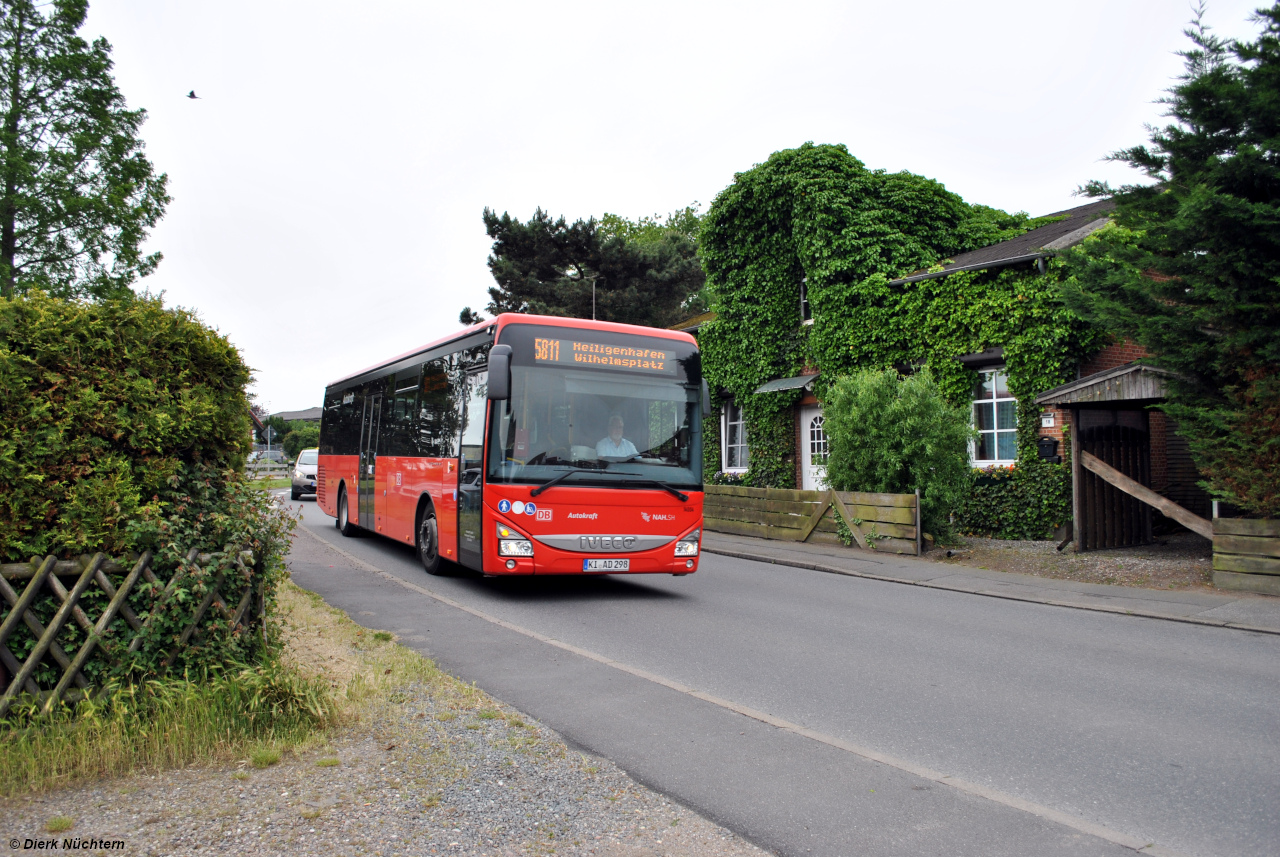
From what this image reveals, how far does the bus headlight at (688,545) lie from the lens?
33.9 feet

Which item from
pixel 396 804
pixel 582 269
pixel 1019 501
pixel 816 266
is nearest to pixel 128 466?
pixel 396 804

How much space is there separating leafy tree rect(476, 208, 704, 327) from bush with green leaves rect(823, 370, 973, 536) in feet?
95.9

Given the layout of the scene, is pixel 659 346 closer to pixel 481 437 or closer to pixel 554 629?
pixel 481 437

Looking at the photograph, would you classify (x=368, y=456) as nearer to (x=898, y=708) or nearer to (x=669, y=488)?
(x=669, y=488)

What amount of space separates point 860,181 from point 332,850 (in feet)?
67.1

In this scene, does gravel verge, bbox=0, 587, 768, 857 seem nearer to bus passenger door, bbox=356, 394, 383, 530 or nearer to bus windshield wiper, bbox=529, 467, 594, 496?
bus windshield wiper, bbox=529, 467, 594, 496

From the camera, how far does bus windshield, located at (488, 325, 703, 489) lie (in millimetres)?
9680

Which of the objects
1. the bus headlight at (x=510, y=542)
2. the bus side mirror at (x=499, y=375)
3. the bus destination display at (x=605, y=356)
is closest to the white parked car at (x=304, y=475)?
the bus destination display at (x=605, y=356)

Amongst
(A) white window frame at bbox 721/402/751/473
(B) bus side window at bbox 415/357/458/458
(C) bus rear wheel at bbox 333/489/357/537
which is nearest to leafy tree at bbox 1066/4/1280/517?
(B) bus side window at bbox 415/357/458/458

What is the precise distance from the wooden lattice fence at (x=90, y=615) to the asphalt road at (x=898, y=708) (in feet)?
6.68

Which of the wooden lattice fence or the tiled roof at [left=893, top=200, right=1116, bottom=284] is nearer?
the wooden lattice fence

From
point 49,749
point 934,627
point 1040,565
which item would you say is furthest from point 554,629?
point 1040,565

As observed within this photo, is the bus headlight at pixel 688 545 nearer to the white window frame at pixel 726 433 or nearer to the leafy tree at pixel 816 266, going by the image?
the leafy tree at pixel 816 266

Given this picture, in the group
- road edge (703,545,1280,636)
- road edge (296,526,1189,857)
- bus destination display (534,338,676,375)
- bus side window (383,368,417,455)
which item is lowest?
road edge (296,526,1189,857)
